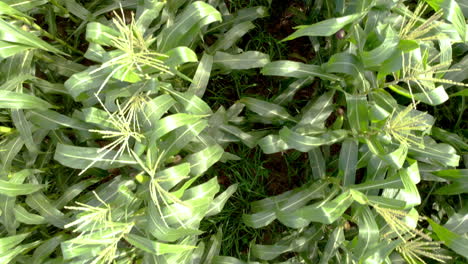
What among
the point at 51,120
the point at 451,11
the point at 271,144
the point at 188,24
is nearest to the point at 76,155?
the point at 51,120

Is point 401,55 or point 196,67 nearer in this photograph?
point 401,55

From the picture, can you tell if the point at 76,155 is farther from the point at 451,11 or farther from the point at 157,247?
the point at 451,11

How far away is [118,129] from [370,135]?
1.02 m

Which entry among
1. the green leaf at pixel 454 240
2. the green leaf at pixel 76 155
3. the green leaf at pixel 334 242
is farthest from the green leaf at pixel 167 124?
the green leaf at pixel 454 240

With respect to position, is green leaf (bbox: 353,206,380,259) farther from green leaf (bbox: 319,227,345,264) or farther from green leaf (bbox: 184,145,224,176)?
green leaf (bbox: 184,145,224,176)

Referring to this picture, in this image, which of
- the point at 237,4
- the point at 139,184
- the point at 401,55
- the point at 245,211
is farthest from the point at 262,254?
the point at 237,4

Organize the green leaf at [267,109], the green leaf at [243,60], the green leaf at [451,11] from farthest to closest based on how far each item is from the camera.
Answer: the green leaf at [267,109], the green leaf at [243,60], the green leaf at [451,11]

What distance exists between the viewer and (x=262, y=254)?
1.88 m

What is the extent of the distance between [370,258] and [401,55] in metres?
0.81

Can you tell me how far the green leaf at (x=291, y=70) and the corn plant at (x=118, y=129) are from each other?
15cm

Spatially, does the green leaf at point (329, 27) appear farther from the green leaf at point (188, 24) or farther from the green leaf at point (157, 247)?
the green leaf at point (157, 247)

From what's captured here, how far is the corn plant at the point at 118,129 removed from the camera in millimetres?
1373

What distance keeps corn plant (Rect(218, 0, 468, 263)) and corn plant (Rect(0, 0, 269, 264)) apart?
1.07 feet

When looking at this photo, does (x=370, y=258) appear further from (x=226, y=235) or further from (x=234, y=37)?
(x=234, y=37)
